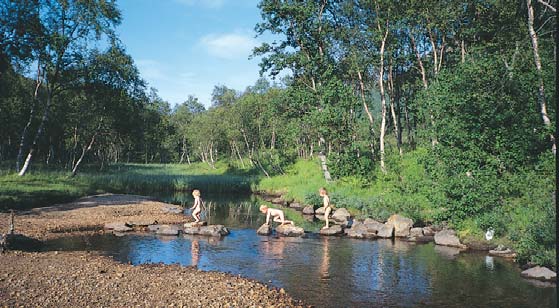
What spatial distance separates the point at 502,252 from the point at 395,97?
4104 centimetres

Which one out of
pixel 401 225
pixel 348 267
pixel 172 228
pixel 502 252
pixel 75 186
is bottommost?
pixel 348 267

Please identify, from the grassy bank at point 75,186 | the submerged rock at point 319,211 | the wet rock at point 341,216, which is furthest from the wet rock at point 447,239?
the grassy bank at point 75,186

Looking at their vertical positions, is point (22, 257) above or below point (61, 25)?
below

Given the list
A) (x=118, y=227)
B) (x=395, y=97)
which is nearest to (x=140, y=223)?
(x=118, y=227)

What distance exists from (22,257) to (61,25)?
33.4 meters

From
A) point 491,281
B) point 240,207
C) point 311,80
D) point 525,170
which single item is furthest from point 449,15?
point 491,281

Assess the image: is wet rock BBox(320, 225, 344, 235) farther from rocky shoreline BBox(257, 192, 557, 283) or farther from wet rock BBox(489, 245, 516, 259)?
wet rock BBox(489, 245, 516, 259)

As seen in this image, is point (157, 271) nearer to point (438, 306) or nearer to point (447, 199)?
point (438, 306)

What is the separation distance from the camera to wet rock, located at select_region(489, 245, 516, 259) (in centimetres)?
2033

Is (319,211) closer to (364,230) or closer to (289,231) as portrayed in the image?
(364,230)

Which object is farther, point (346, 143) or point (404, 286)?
point (346, 143)

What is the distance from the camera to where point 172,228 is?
26.2 metres

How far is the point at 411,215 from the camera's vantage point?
2814cm

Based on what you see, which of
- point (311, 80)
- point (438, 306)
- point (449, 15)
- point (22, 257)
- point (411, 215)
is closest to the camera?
point (438, 306)
